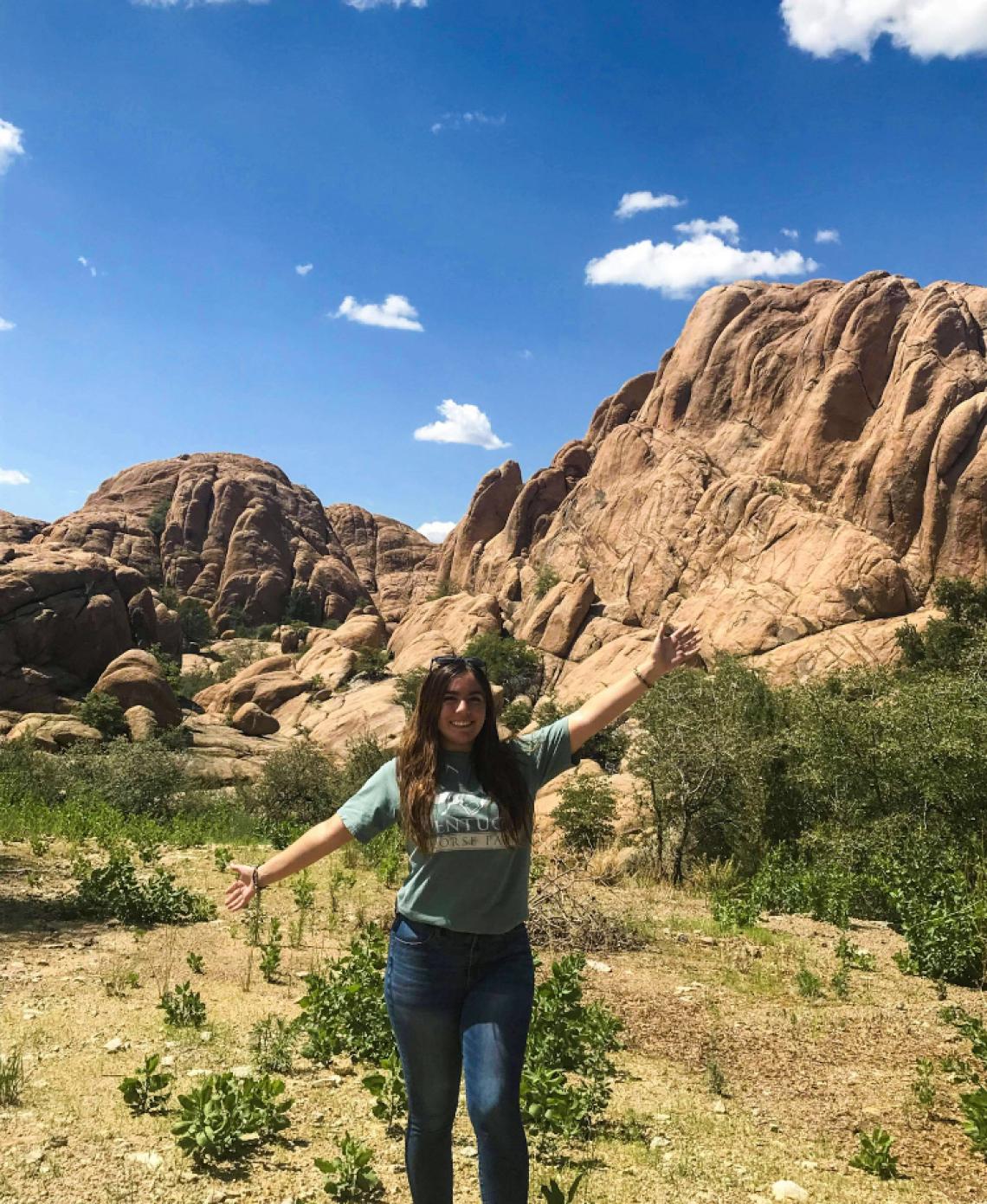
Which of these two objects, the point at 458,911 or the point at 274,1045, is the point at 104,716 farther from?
the point at 458,911

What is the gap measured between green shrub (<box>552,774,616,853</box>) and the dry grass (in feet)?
37.9

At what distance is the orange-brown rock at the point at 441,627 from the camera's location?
188 feet

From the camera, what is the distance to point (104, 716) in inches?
1425

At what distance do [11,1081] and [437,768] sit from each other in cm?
333

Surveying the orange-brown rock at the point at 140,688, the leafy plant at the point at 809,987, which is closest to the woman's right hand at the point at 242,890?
the leafy plant at the point at 809,987

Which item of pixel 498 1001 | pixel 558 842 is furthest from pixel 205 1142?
pixel 558 842

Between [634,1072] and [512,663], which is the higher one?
[512,663]

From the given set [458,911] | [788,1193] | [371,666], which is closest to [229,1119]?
[458,911]

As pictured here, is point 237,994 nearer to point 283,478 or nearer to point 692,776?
point 692,776

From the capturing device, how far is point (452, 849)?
302 centimetres

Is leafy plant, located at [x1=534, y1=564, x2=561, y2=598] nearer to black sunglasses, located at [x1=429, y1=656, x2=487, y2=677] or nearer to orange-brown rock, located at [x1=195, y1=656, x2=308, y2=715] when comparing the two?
orange-brown rock, located at [x1=195, y1=656, x2=308, y2=715]

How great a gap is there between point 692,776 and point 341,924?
33.2ft

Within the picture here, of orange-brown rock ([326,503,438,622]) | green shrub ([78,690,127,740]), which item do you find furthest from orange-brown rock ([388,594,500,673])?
orange-brown rock ([326,503,438,622])

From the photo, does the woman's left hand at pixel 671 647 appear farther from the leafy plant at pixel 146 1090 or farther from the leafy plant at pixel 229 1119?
the leafy plant at pixel 146 1090
